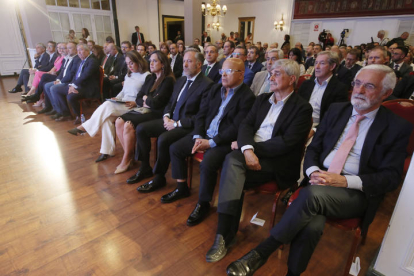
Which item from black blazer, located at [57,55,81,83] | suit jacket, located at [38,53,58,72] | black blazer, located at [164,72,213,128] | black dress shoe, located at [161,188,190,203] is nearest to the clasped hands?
black dress shoe, located at [161,188,190,203]

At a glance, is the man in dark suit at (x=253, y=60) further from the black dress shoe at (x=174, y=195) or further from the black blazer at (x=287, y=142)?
the black dress shoe at (x=174, y=195)

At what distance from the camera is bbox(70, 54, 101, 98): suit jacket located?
3.97 metres

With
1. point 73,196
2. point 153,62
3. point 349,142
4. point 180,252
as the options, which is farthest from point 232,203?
point 153,62

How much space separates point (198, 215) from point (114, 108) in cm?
166

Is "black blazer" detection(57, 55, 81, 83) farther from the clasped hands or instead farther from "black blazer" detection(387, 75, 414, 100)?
"black blazer" detection(387, 75, 414, 100)

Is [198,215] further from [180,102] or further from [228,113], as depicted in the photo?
[180,102]

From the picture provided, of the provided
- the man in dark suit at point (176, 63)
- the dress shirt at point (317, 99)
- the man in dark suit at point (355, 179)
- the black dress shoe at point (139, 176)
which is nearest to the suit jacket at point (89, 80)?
the man in dark suit at point (176, 63)

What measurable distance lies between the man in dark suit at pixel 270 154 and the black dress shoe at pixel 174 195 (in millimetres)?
658

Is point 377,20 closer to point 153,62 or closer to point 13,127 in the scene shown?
point 153,62

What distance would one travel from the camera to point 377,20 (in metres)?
9.70

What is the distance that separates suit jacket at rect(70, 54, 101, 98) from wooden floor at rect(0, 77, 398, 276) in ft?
5.02

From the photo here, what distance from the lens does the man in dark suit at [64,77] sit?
4332 millimetres

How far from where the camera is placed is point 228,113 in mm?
2186

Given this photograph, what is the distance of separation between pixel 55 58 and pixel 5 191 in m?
4.08
